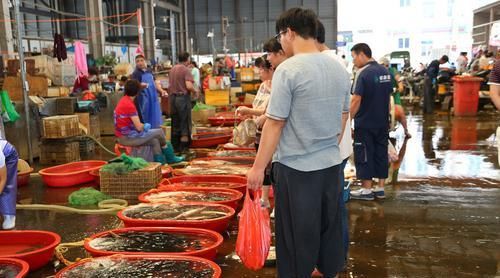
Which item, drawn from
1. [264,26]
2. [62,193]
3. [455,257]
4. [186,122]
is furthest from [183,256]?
[264,26]

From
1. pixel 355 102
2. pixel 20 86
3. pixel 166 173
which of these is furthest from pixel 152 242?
pixel 20 86

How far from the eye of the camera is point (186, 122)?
8328mm

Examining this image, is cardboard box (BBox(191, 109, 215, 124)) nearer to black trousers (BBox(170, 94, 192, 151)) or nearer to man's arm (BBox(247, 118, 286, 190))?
black trousers (BBox(170, 94, 192, 151))

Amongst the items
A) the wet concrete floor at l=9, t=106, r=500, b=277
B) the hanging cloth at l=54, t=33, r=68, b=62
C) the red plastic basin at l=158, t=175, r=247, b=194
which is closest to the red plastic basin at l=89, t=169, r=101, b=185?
the wet concrete floor at l=9, t=106, r=500, b=277

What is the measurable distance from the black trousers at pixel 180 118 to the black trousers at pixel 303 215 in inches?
227

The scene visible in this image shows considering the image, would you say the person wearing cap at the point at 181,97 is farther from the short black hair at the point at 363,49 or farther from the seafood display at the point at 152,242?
the seafood display at the point at 152,242

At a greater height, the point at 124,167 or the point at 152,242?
the point at 124,167

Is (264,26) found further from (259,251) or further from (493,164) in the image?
(259,251)

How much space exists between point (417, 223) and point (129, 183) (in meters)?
3.24

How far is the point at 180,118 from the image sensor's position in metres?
8.22

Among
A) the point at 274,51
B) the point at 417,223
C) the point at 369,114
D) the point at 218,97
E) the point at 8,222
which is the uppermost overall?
the point at 274,51

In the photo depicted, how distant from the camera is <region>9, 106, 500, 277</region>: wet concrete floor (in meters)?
3.54

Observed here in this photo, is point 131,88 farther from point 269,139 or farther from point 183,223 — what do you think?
point 269,139

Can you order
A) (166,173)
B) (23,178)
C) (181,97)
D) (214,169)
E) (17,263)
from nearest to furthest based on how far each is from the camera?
(17,263), (214,169), (166,173), (23,178), (181,97)
